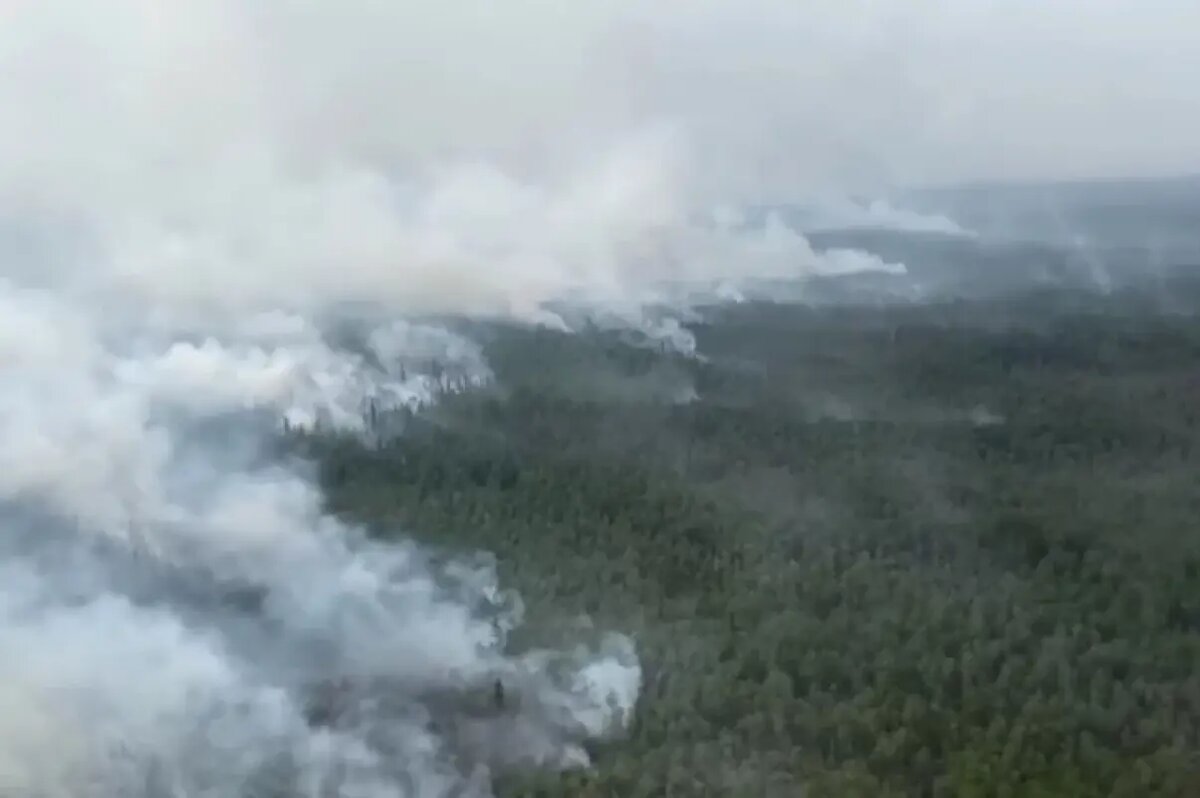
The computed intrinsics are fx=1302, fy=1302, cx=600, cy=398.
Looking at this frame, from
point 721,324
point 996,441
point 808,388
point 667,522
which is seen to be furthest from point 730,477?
point 721,324

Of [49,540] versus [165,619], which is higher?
[49,540]

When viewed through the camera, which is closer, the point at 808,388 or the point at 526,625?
the point at 526,625

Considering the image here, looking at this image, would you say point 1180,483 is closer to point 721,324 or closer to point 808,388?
point 808,388

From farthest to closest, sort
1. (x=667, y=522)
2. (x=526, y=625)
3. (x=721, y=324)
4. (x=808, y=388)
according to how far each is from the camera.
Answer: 1. (x=721, y=324)
2. (x=808, y=388)
3. (x=667, y=522)
4. (x=526, y=625)

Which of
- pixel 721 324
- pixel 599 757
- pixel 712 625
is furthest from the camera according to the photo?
pixel 721 324

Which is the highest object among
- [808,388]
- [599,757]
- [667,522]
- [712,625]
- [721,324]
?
[721,324]

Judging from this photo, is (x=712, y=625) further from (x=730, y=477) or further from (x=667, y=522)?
(x=730, y=477)

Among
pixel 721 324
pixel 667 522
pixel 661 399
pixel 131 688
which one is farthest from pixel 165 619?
pixel 721 324
